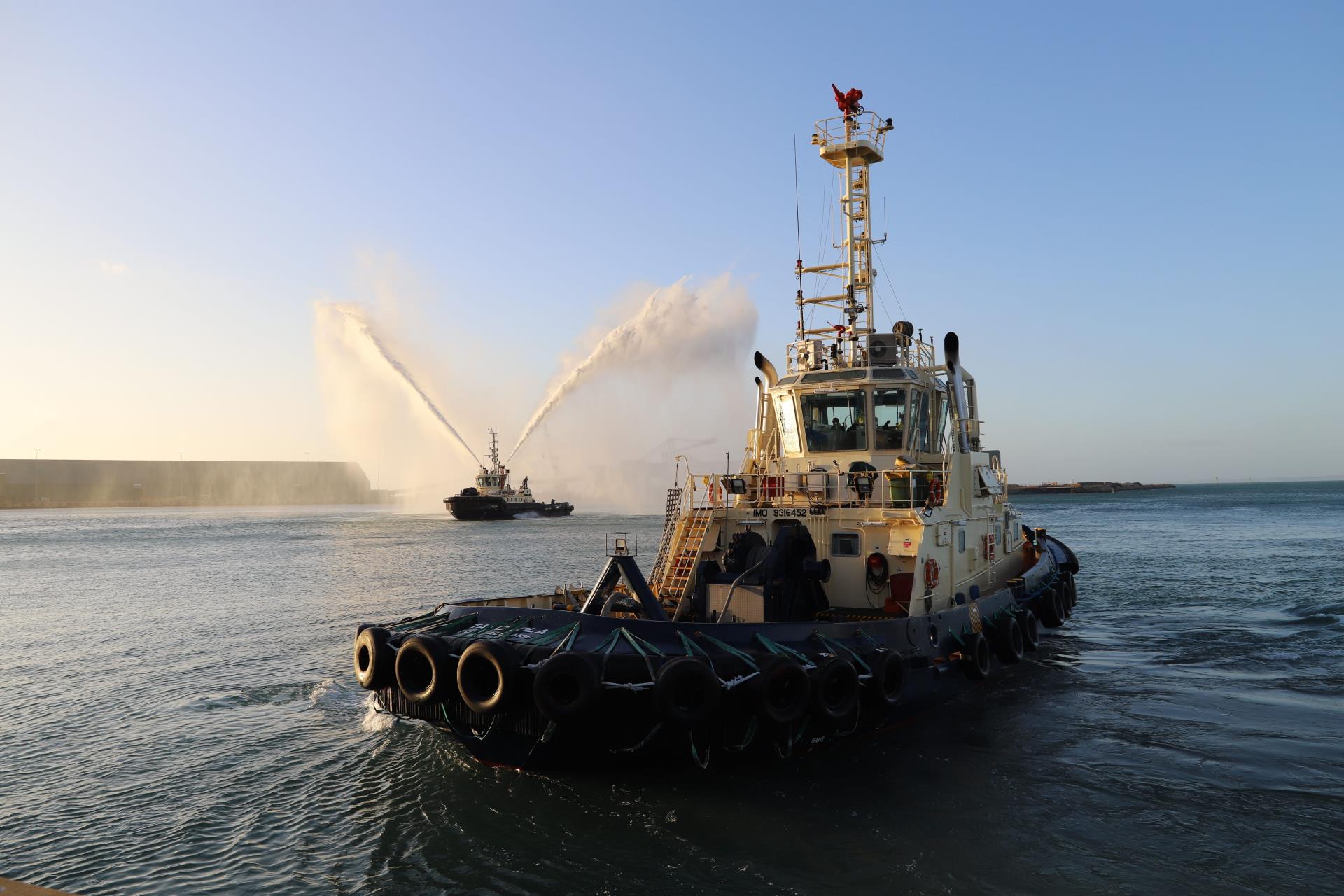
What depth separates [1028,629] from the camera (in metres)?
13.4

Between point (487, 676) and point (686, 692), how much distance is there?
1965mm

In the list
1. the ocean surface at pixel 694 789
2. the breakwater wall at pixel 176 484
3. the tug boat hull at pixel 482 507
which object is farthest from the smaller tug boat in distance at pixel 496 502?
the breakwater wall at pixel 176 484

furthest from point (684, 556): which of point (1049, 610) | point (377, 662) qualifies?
point (1049, 610)

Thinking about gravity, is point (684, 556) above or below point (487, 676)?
above

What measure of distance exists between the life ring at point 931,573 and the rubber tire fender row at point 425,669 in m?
6.00

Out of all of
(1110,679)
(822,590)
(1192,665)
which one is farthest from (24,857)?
(1192,665)

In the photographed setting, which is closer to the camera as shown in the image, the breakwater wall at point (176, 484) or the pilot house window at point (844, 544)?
the pilot house window at point (844, 544)

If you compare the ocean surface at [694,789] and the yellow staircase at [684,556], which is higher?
the yellow staircase at [684,556]

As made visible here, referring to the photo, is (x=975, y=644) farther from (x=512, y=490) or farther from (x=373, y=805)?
(x=512, y=490)

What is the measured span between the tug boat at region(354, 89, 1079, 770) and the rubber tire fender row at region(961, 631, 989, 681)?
2cm

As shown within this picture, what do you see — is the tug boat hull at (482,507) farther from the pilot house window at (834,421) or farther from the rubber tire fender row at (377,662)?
the rubber tire fender row at (377,662)

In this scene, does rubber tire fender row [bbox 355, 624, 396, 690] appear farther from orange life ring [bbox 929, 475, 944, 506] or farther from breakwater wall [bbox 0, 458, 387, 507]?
breakwater wall [bbox 0, 458, 387, 507]

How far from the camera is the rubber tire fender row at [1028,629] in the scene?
13156 millimetres

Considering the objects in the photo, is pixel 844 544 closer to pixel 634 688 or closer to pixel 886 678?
pixel 886 678
